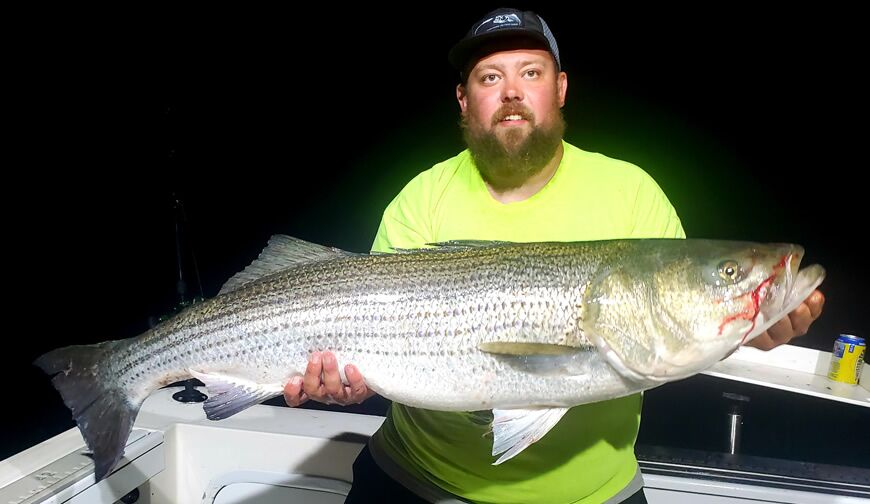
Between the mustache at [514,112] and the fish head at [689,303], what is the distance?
820 mm

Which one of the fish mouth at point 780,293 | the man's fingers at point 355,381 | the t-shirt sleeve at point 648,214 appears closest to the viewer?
the fish mouth at point 780,293

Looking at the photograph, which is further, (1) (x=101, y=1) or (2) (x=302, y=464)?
(1) (x=101, y=1)

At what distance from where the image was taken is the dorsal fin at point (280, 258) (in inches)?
91.5

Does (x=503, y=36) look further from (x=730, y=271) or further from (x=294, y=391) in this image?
(x=294, y=391)

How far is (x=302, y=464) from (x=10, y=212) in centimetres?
1640

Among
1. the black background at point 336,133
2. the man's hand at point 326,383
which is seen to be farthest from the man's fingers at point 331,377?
the black background at point 336,133

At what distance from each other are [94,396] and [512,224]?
70.7 inches

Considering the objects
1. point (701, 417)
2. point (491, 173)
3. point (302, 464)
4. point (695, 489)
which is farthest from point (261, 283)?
point (701, 417)

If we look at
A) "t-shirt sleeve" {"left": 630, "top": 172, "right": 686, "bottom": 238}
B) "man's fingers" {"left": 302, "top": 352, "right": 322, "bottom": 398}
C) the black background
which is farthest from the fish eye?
the black background

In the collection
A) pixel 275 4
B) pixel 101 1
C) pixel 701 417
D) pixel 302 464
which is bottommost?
pixel 701 417

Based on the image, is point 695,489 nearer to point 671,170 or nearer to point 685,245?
point 685,245

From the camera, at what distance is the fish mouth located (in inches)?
70.2

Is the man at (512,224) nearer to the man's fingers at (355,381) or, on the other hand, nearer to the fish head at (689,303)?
the man's fingers at (355,381)

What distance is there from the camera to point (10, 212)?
1523cm
